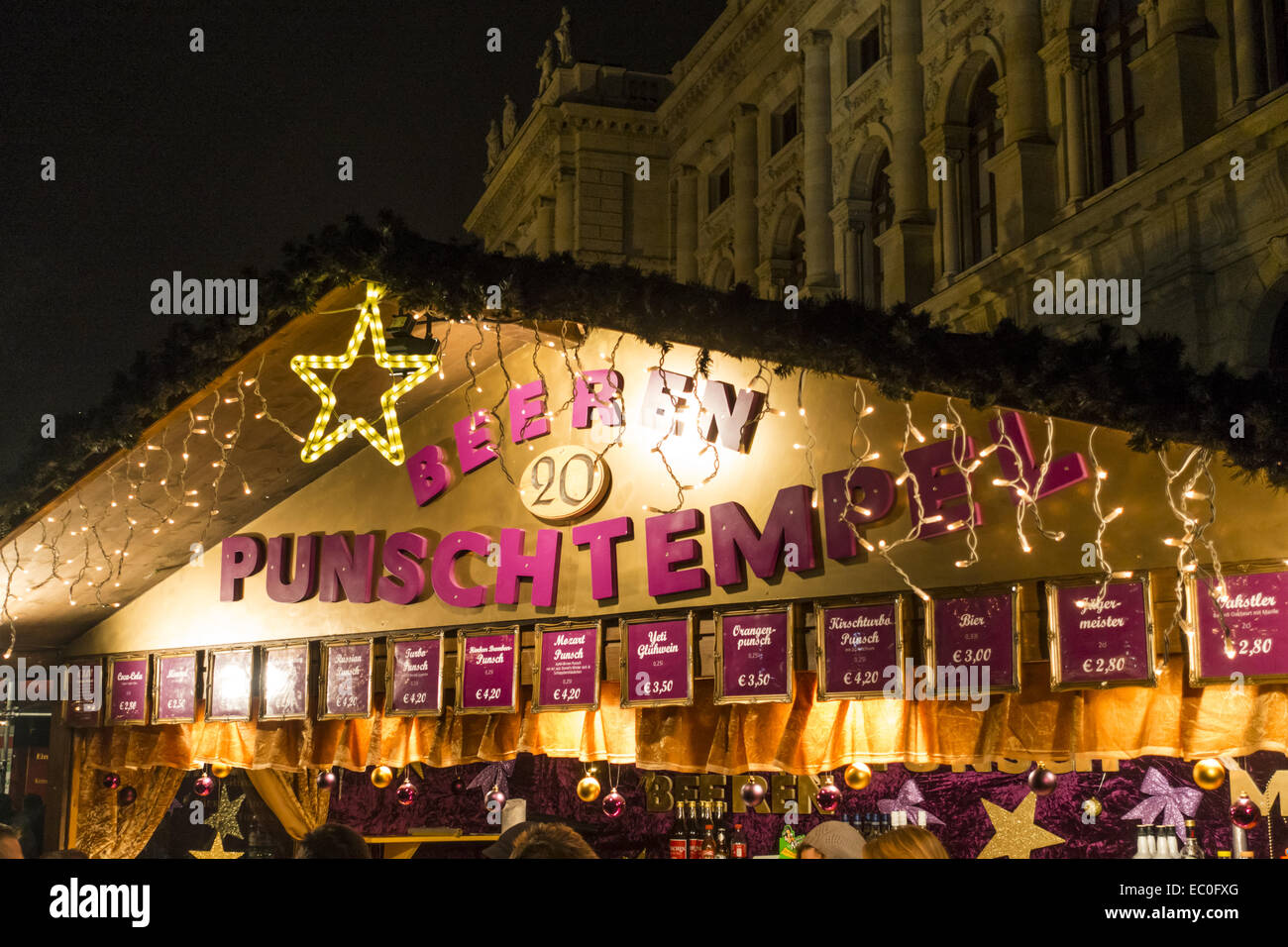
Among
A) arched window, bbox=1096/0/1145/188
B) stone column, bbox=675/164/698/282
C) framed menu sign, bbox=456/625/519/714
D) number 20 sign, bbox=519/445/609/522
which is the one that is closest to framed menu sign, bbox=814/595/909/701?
number 20 sign, bbox=519/445/609/522

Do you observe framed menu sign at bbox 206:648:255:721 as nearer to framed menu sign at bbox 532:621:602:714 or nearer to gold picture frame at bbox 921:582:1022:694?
framed menu sign at bbox 532:621:602:714

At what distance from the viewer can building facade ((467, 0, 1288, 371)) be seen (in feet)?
47.5

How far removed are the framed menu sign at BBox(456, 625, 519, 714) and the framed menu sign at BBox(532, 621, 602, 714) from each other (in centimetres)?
16

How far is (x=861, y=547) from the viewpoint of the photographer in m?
6.26

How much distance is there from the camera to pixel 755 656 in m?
6.51

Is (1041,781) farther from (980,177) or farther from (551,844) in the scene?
(980,177)

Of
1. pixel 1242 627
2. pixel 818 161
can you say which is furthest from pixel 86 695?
pixel 818 161

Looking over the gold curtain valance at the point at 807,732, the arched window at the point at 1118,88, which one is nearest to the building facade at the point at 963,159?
the arched window at the point at 1118,88

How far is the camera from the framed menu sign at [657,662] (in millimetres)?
6812

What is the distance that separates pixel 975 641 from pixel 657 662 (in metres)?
1.99

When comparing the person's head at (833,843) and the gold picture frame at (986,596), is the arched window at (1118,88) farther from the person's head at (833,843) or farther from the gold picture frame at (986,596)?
the person's head at (833,843)

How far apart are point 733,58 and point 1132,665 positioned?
2786 cm
